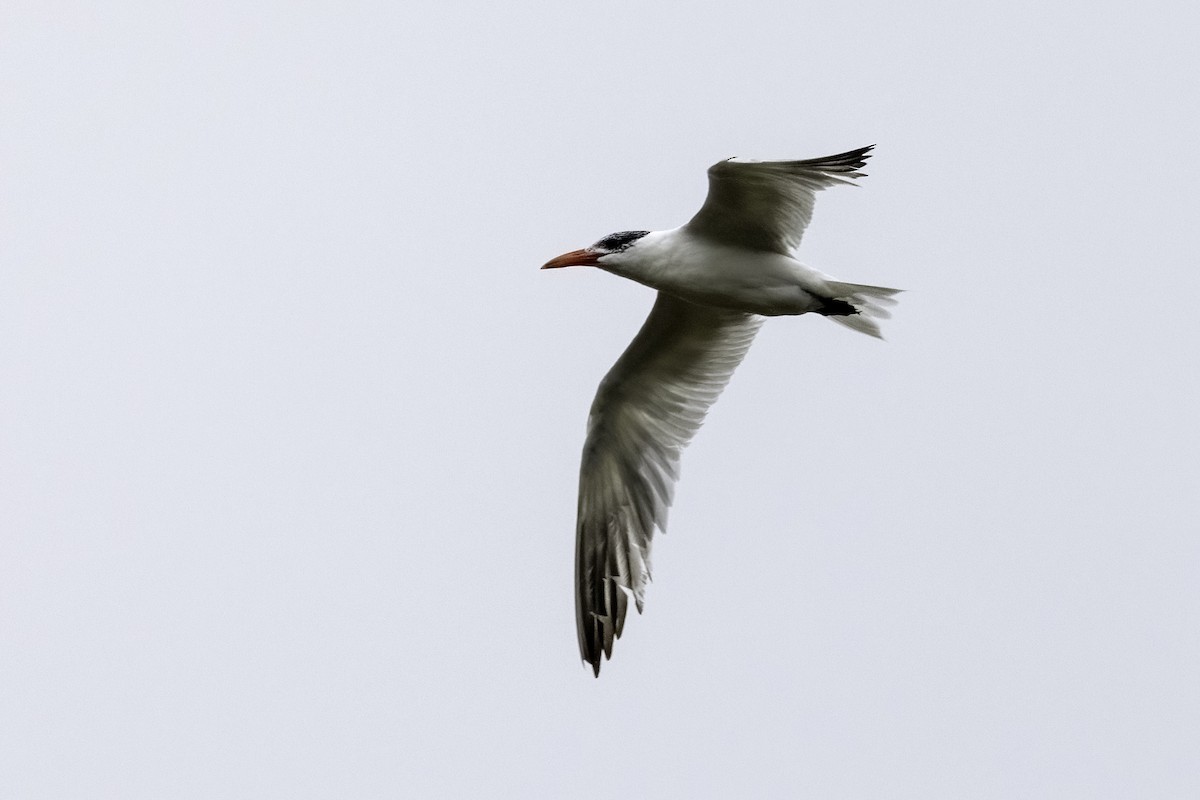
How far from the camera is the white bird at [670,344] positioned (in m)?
10.3

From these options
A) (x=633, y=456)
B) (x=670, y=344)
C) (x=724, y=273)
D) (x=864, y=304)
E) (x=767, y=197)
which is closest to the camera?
(x=767, y=197)

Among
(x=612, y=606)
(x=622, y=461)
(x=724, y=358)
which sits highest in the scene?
(x=724, y=358)

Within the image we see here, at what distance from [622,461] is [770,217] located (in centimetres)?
254

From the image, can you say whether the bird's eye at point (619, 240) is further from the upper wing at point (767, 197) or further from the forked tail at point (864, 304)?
the forked tail at point (864, 304)

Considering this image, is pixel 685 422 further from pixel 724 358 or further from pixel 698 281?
pixel 698 281

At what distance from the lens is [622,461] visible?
11914 mm

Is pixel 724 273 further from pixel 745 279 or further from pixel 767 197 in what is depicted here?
pixel 767 197

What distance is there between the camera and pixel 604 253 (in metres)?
10.6

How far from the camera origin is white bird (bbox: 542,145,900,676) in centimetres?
1026

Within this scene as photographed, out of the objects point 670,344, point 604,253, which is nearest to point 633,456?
point 670,344

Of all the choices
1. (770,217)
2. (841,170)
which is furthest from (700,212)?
(841,170)

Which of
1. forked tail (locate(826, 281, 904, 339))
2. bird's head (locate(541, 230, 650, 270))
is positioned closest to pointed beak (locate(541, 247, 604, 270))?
bird's head (locate(541, 230, 650, 270))

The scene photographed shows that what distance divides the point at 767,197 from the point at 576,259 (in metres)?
1.43

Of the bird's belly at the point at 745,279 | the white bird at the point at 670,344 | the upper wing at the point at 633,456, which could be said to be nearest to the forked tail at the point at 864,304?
the white bird at the point at 670,344
